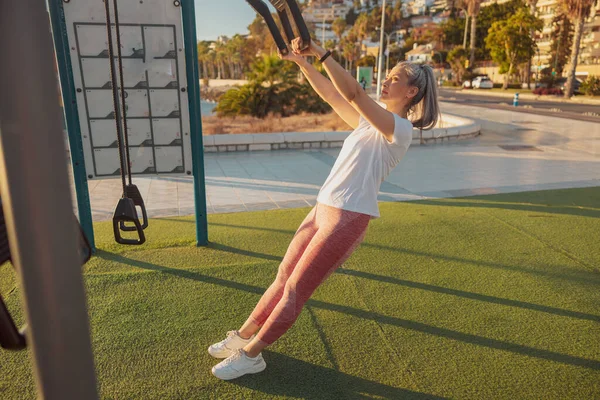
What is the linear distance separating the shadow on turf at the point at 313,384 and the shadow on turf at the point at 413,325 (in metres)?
0.64

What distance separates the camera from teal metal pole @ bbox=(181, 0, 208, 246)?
3.80m

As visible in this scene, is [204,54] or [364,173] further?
[204,54]

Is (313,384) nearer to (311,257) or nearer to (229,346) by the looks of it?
(229,346)

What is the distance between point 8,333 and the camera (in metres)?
1.09

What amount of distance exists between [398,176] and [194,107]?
4.27 metres

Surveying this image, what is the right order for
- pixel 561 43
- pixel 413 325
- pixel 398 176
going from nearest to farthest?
pixel 413 325 < pixel 398 176 < pixel 561 43

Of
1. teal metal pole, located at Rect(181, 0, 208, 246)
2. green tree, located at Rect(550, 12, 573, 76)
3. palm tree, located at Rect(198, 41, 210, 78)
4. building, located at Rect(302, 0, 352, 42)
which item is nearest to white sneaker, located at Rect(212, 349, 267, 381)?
teal metal pole, located at Rect(181, 0, 208, 246)

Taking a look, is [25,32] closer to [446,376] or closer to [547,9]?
[446,376]

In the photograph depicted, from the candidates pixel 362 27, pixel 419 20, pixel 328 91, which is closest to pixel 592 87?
pixel 328 91

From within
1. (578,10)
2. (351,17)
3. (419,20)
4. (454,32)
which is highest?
(351,17)

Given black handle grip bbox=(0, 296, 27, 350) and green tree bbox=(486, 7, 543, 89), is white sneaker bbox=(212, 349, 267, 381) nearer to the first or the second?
black handle grip bbox=(0, 296, 27, 350)

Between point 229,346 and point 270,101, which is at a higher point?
point 270,101

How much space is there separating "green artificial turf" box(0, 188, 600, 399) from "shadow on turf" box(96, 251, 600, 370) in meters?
0.01

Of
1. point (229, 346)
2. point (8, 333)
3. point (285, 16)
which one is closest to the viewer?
point (8, 333)
